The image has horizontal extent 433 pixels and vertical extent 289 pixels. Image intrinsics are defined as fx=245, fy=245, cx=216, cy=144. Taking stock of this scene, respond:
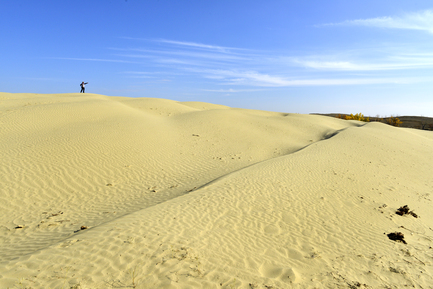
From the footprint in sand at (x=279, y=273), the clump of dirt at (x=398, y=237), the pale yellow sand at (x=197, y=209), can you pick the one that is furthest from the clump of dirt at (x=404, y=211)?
the footprint in sand at (x=279, y=273)

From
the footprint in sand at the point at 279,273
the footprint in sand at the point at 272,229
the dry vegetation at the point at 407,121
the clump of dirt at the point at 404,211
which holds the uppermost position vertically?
the dry vegetation at the point at 407,121

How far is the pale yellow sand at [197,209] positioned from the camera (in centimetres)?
412

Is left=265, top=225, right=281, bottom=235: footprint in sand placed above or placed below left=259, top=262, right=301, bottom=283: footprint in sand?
above

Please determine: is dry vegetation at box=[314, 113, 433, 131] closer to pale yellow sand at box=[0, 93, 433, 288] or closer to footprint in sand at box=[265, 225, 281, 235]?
pale yellow sand at box=[0, 93, 433, 288]

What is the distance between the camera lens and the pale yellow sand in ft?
13.5

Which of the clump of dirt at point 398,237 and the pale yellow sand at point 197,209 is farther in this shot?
the clump of dirt at point 398,237

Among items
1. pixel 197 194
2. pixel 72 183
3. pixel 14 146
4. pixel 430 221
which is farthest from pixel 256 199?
pixel 14 146

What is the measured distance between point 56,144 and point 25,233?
6.38 metres

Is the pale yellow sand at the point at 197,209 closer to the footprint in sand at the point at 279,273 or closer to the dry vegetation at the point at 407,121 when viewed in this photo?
the footprint in sand at the point at 279,273

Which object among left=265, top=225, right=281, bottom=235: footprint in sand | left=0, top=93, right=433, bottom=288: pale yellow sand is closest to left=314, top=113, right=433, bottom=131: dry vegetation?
left=0, top=93, right=433, bottom=288: pale yellow sand

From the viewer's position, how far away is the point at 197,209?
655 centimetres

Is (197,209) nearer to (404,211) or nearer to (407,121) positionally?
(404,211)

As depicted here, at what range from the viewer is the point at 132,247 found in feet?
14.9

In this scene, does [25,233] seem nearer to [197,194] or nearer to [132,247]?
[132,247]
